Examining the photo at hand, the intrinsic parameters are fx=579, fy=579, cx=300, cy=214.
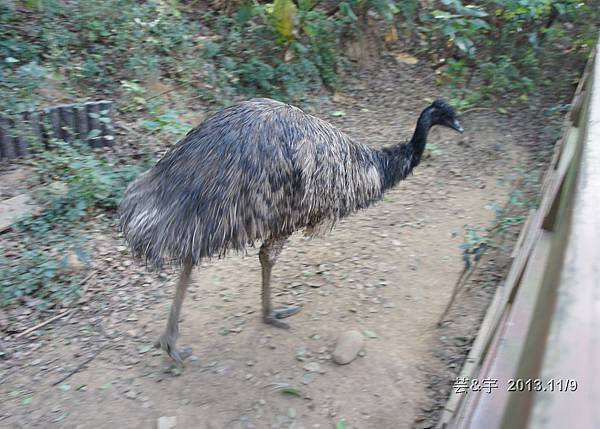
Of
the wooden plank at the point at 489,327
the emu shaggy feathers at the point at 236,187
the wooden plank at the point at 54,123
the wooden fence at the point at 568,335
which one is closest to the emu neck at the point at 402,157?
the emu shaggy feathers at the point at 236,187

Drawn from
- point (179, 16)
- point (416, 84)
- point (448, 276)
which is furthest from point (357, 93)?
point (448, 276)

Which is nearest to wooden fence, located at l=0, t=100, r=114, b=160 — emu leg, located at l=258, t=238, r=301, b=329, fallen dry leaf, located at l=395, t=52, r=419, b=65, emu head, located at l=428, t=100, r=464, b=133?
emu leg, located at l=258, t=238, r=301, b=329

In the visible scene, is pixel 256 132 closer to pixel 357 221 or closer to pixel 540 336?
pixel 357 221

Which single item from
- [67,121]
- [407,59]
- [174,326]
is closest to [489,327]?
[174,326]

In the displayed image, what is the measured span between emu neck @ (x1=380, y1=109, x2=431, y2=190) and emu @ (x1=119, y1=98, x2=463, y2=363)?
1.17 ft

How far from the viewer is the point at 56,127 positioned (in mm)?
4625

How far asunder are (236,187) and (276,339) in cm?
109

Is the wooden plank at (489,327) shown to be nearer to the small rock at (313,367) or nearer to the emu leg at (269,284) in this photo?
the small rock at (313,367)

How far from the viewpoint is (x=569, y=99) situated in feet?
20.8

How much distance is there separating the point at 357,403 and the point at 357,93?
14.9 ft

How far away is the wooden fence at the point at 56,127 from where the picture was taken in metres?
4.43

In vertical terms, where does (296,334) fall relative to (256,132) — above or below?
below

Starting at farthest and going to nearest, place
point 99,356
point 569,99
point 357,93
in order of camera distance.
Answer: point 357,93 → point 569,99 → point 99,356

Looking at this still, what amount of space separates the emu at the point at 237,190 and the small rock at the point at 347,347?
24.2 inches
